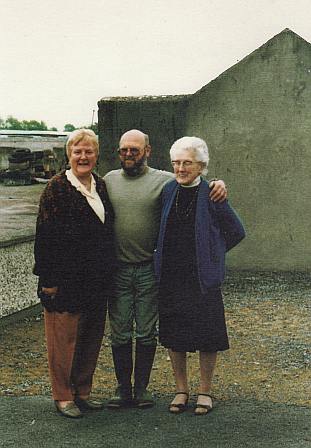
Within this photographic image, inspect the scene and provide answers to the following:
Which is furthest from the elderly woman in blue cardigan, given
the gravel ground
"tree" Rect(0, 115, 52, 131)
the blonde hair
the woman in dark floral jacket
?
"tree" Rect(0, 115, 52, 131)

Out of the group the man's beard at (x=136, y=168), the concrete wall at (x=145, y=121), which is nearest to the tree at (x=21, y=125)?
the concrete wall at (x=145, y=121)

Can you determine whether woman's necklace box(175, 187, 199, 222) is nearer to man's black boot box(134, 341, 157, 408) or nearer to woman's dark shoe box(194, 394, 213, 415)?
man's black boot box(134, 341, 157, 408)

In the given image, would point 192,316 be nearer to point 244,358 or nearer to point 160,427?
point 160,427

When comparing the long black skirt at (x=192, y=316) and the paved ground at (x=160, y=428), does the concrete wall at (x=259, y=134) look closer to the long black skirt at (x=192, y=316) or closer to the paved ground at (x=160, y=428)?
the paved ground at (x=160, y=428)

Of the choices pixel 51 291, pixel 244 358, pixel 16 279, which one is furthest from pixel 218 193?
pixel 16 279

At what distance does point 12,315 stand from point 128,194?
334 centimetres

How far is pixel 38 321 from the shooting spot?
8.70 meters

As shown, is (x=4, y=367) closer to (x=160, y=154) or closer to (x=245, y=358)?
(x=245, y=358)

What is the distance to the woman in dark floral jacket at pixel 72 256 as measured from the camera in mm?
5293

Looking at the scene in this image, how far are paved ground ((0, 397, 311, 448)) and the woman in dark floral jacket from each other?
0.70 ft

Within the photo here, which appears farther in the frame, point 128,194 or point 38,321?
point 38,321

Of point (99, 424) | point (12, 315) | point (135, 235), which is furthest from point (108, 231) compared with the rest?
point (12, 315)

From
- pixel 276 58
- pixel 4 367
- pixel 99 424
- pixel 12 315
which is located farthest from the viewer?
pixel 276 58

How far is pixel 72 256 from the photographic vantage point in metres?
5.31
